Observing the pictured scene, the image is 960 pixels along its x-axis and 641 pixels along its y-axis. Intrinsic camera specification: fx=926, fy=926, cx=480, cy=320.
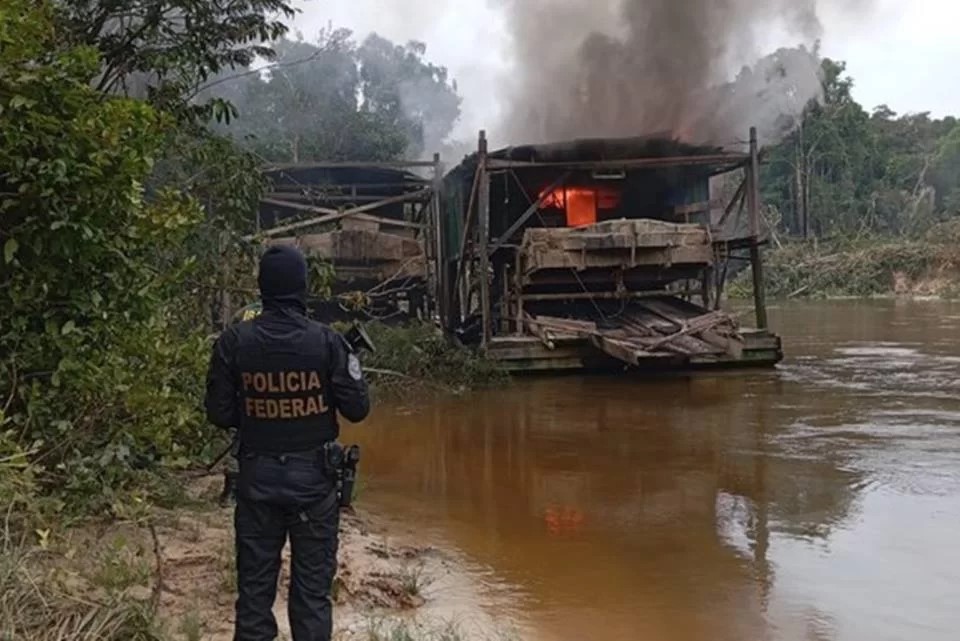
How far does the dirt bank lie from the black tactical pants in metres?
0.36

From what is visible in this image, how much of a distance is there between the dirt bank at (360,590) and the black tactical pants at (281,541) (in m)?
0.36

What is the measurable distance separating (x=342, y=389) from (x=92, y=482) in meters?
1.97

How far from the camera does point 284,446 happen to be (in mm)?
3385

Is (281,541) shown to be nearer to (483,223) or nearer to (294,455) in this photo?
(294,455)

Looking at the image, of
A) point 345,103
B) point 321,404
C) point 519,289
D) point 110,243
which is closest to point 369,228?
point 519,289

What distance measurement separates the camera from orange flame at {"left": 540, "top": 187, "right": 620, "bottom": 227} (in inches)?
650

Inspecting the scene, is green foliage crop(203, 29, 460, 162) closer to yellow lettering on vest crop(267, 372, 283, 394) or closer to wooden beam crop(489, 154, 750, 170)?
wooden beam crop(489, 154, 750, 170)

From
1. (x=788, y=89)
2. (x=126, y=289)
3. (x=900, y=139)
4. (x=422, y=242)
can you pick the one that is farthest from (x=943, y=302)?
(x=126, y=289)

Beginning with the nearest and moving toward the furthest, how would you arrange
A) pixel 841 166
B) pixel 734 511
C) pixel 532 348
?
pixel 734 511
pixel 532 348
pixel 841 166

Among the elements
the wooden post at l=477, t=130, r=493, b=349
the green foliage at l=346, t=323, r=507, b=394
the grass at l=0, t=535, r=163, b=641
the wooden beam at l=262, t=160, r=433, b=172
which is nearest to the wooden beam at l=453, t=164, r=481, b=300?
the wooden post at l=477, t=130, r=493, b=349

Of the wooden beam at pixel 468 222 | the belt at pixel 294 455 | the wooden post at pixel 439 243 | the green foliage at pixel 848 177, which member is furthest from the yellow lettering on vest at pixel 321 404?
the green foliage at pixel 848 177

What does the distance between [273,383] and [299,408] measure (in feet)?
0.43

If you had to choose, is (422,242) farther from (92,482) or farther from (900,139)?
(900,139)

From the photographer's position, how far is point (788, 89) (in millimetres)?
18547
